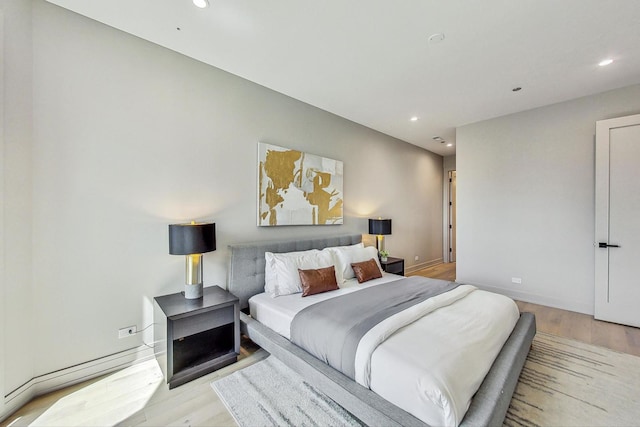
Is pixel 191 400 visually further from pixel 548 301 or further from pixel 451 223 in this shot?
pixel 451 223

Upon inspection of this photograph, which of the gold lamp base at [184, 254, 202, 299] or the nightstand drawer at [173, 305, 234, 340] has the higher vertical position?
the gold lamp base at [184, 254, 202, 299]

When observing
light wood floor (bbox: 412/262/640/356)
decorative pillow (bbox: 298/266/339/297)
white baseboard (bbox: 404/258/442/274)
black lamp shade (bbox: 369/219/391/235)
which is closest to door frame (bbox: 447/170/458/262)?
white baseboard (bbox: 404/258/442/274)

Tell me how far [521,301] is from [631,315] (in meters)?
1.13

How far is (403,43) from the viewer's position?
94.9 inches

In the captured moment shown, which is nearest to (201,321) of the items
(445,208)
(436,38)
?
(436,38)

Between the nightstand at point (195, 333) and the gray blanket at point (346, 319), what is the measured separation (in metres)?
0.70

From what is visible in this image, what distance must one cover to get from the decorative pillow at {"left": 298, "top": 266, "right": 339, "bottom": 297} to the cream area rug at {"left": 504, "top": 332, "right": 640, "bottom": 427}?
172 cm

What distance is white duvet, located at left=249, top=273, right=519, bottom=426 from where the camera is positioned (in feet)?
4.42

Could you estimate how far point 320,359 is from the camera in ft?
6.37

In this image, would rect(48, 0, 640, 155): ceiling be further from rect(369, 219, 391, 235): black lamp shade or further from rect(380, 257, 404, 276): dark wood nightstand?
rect(380, 257, 404, 276): dark wood nightstand

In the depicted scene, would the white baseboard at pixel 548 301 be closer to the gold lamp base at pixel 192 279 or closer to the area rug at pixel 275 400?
the area rug at pixel 275 400

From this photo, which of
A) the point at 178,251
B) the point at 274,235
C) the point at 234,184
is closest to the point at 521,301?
the point at 274,235

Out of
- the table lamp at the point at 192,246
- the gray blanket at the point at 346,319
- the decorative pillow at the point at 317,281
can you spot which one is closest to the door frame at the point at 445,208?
the gray blanket at the point at 346,319

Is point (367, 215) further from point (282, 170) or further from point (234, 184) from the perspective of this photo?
point (234, 184)
